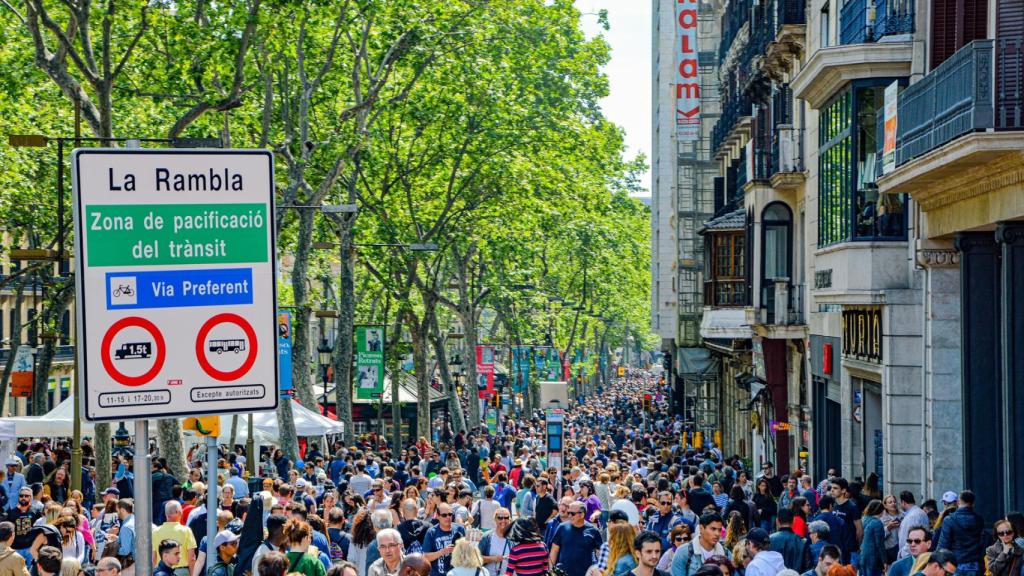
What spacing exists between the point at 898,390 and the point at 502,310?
36.1 m

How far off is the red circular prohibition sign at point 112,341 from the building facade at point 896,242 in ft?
34.8

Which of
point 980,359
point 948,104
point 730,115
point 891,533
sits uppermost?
point 730,115

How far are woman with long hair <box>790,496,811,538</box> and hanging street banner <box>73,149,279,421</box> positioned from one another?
9.52 meters

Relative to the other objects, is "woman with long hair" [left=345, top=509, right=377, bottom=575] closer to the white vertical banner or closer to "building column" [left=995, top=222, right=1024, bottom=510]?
"building column" [left=995, top=222, right=1024, bottom=510]

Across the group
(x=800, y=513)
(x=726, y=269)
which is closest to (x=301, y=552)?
(x=800, y=513)

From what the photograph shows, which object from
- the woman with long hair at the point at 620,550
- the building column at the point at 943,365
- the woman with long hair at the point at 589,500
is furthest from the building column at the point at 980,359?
the woman with long hair at the point at 620,550

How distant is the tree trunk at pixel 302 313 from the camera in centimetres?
3125

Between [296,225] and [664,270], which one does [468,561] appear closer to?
[296,225]

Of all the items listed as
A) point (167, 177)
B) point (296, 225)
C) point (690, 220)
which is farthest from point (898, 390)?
point (690, 220)

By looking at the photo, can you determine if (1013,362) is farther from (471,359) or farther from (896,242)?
(471,359)

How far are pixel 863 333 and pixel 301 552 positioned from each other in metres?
14.6

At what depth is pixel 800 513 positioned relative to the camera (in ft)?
50.7

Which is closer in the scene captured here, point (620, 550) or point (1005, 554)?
point (620, 550)

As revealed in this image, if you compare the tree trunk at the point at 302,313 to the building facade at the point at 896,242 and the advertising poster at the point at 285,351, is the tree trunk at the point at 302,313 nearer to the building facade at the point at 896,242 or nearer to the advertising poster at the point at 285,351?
the advertising poster at the point at 285,351
